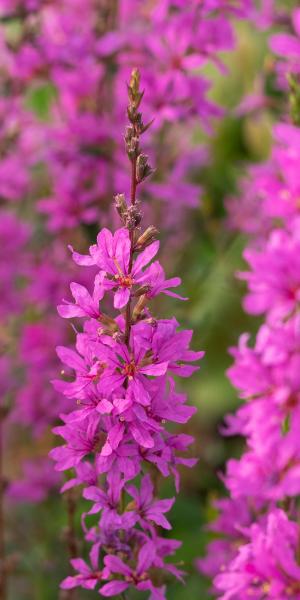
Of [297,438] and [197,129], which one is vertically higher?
[197,129]

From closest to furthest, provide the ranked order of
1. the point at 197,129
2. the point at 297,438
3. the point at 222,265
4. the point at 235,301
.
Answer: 1. the point at 297,438
2. the point at 222,265
3. the point at 235,301
4. the point at 197,129

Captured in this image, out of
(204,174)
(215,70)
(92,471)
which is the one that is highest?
(215,70)

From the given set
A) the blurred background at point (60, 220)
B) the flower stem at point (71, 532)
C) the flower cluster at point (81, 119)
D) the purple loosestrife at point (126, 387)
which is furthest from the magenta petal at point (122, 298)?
the flower cluster at point (81, 119)

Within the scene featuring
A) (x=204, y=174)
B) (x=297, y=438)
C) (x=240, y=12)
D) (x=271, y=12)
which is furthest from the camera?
(x=204, y=174)

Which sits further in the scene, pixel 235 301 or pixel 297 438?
pixel 235 301

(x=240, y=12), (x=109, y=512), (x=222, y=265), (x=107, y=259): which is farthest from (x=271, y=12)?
(x=109, y=512)

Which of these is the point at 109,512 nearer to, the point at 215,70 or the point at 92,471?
the point at 92,471

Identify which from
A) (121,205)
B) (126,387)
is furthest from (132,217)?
(126,387)
